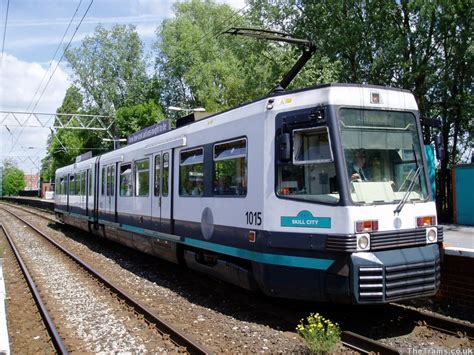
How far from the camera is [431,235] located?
6.64m

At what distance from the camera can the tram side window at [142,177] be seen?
451 inches

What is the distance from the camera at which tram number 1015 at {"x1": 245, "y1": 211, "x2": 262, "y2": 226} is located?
6.97 meters

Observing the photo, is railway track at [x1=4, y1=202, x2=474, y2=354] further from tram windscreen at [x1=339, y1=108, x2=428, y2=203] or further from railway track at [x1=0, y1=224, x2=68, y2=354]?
railway track at [x1=0, y1=224, x2=68, y2=354]

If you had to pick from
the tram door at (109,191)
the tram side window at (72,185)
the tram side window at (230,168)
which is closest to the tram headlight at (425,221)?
the tram side window at (230,168)

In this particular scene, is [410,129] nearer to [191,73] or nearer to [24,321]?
[24,321]

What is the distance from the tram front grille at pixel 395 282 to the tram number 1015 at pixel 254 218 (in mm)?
1666

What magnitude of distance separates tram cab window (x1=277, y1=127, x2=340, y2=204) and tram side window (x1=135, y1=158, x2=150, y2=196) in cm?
535

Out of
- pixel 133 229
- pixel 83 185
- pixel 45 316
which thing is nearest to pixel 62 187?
pixel 83 185

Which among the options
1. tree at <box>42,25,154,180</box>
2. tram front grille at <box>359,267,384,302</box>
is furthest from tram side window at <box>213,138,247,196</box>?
tree at <box>42,25,154,180</box>

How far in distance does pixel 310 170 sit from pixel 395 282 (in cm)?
171

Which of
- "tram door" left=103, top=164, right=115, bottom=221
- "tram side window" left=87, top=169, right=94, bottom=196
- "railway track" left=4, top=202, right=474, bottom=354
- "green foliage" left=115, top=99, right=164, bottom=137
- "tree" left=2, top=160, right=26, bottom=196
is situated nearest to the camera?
"railway track" left=4, top=202, right=474, bottom=354

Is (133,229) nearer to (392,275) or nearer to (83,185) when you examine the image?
(83,185)

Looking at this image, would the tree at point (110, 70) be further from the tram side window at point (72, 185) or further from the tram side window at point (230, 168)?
the tram side window at point (230, 168)

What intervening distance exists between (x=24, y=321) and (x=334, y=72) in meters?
16.9
